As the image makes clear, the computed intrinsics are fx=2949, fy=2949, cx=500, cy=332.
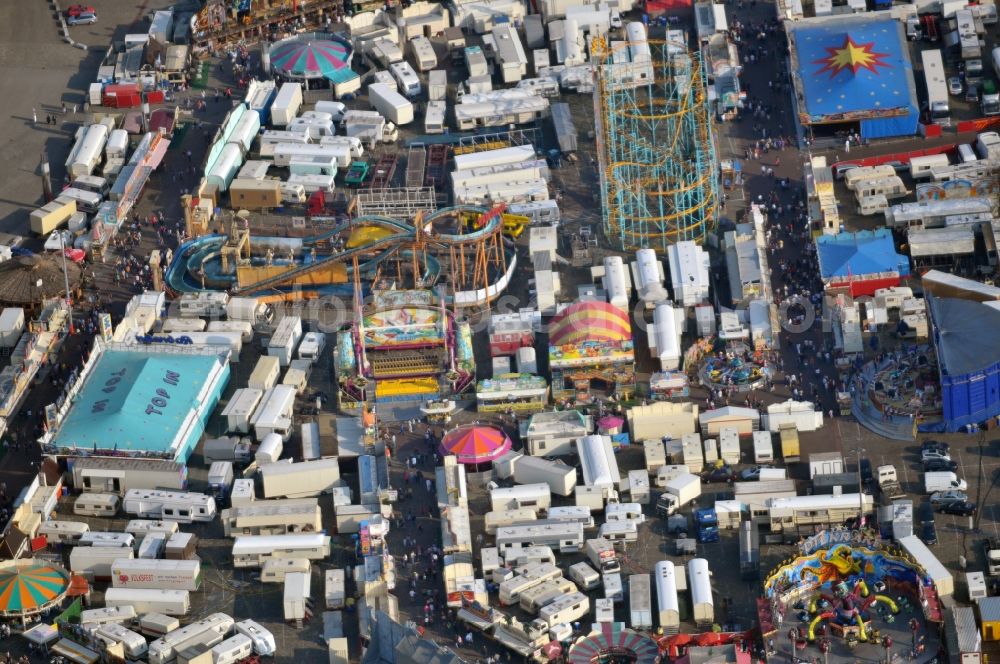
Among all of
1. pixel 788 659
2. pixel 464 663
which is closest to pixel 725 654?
pixel 788 659

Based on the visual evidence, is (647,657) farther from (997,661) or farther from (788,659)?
(997,661)

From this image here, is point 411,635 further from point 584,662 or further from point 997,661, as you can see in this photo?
point 997,661

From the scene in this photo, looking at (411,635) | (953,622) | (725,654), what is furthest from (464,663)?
(953,622)

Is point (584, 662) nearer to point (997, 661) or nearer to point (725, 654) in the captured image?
point (725, 654)

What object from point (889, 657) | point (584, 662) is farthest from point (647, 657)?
point (889, 657)

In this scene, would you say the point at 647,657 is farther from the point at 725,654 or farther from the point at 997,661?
the point at 997,661
